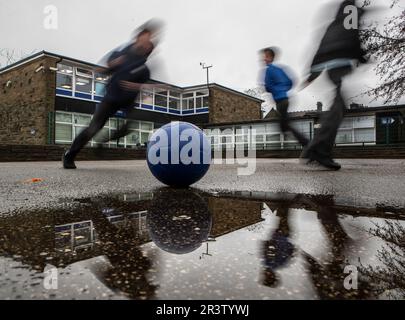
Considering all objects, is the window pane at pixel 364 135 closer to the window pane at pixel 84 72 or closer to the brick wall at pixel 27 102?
the window pane at pixel 84 72

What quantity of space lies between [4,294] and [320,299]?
0.88 metres

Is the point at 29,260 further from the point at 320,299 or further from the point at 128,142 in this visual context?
A: the point at 128,142

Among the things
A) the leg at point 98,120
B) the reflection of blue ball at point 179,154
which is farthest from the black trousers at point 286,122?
the leg at point 98,120

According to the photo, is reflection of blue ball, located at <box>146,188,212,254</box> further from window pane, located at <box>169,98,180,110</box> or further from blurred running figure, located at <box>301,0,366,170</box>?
window pane, located at <box>169,98,180,110</box>

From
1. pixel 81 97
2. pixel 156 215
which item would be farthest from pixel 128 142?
pixel 156 215

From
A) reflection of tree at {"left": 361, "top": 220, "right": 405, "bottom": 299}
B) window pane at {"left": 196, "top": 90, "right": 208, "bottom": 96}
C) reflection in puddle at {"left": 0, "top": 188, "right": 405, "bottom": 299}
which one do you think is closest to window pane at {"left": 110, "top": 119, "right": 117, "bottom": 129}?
window pane at {"left": 196, "top": 90, "right": 208, "bottom": 96}

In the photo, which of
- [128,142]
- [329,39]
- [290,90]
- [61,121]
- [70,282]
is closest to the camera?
[70,282]

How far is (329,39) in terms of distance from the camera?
4.70 meters

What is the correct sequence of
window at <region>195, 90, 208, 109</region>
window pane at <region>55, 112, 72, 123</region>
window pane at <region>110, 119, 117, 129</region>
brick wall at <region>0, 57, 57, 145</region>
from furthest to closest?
window at <region>195, 90, 208, 109</region>
window pane at <region>110, 119, 117, 129</region>
window pane at <region>55, 112, 72, 123</region>
brick wall at <region>0, 57, 57, 145</region>

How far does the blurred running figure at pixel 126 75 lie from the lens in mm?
5020

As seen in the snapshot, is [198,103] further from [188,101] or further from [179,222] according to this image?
[179,222]

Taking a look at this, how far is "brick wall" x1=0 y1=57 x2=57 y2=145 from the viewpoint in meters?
20.4

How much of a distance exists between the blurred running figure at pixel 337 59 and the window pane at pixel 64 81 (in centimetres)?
2092

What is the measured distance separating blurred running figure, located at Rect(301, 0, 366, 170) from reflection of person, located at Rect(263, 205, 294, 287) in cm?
343
